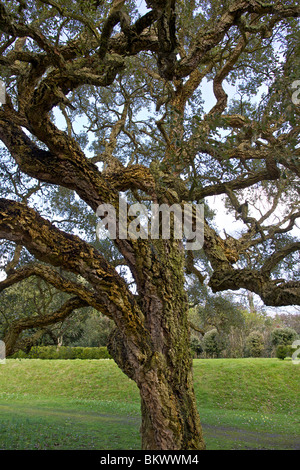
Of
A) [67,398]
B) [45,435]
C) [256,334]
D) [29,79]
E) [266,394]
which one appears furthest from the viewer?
[256,334]

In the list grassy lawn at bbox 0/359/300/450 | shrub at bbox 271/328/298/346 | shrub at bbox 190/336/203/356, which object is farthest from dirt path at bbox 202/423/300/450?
shrub at bbox 190/336/203/356

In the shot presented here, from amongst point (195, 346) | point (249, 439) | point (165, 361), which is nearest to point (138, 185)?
point (165, 361)

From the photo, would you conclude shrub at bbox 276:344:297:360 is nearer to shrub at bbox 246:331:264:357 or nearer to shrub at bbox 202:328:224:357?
shrub at bbox 246:331:264:357

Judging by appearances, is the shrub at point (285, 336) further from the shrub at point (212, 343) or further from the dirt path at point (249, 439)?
the dirt path at point (249, 439)

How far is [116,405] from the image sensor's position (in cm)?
1360

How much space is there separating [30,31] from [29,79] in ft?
3.07

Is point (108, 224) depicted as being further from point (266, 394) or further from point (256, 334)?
point (256, 334)

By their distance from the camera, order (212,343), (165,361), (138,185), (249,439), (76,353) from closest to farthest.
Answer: (165,361) < (138,185) < (249,439) < (76,353) < (212,343)

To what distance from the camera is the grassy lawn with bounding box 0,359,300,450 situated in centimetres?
773

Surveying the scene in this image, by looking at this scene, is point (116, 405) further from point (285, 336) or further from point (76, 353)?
point (285, 336)

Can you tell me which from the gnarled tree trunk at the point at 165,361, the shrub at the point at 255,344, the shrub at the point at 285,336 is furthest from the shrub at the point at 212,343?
the gnarled tree trunk at the point at 165,361

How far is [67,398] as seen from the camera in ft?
51.9
